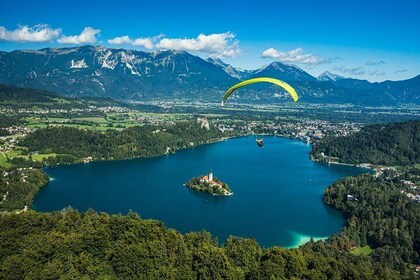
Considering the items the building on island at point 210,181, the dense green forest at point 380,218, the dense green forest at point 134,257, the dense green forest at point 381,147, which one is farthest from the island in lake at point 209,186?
the dense green forest at point 381,147

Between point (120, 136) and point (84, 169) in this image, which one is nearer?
point (84, 169)

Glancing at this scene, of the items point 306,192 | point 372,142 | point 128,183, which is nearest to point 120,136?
point 128,183

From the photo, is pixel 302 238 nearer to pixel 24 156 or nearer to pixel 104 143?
pixel 24 156

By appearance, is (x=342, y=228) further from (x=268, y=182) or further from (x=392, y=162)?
(x=392, y=162)

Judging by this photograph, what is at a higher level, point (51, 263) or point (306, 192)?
point (51, 263)

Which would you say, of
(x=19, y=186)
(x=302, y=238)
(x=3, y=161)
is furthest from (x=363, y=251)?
(x=3, y=161)

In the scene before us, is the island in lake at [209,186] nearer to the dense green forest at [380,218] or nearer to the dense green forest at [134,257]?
the dense green forest at [380,218]

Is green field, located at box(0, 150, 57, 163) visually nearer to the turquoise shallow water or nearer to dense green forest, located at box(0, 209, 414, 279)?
the turquoise shallow water
